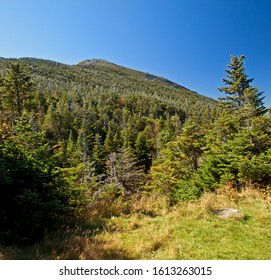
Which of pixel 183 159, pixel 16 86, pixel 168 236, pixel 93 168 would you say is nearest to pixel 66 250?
pixel 168 236

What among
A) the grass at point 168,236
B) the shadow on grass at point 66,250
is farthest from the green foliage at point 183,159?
the shadow on grass at point 66,250

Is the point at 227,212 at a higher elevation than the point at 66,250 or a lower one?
higher

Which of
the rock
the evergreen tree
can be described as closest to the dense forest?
the evergreen tree

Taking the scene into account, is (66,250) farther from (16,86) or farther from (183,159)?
(16,86)

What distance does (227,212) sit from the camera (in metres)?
7.10

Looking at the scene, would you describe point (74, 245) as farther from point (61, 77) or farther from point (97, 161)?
point (61, 77)

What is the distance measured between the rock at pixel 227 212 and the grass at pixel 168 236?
174mm

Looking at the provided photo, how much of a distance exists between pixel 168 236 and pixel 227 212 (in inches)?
92.5

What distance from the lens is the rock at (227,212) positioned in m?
6.83

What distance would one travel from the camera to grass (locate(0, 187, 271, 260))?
193 inches

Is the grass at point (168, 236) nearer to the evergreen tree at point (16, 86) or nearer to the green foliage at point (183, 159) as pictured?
the green foliage at point (183, 159)

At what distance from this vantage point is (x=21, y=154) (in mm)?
6941

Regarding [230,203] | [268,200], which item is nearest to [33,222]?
[230,203]
